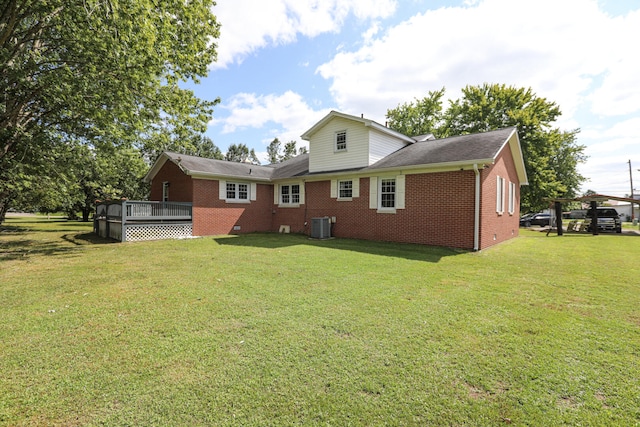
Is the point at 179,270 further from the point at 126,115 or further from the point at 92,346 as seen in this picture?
the point at 126,115

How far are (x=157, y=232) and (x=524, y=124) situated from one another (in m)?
31.6

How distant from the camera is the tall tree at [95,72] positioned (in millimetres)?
7574

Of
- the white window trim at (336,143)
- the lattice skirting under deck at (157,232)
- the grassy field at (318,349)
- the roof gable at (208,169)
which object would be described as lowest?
the grassy field at (318,349)

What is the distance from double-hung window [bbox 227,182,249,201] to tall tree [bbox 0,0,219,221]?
4643mm

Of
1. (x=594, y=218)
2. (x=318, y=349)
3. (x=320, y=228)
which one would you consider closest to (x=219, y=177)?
(x=320, y=228)

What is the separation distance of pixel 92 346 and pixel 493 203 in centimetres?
1306

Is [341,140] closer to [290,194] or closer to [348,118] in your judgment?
[348,118]

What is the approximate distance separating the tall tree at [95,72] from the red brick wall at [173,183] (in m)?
3.94

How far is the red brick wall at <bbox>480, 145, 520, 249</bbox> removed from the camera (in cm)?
1054

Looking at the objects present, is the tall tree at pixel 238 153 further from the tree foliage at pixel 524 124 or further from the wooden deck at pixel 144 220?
the wooden deck at pixel 144 220

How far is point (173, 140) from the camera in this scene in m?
12.2

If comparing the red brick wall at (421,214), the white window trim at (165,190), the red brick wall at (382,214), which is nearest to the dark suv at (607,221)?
the red brick wall at (382,214)

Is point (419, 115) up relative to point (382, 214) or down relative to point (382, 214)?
up

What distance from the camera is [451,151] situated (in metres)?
11.6
